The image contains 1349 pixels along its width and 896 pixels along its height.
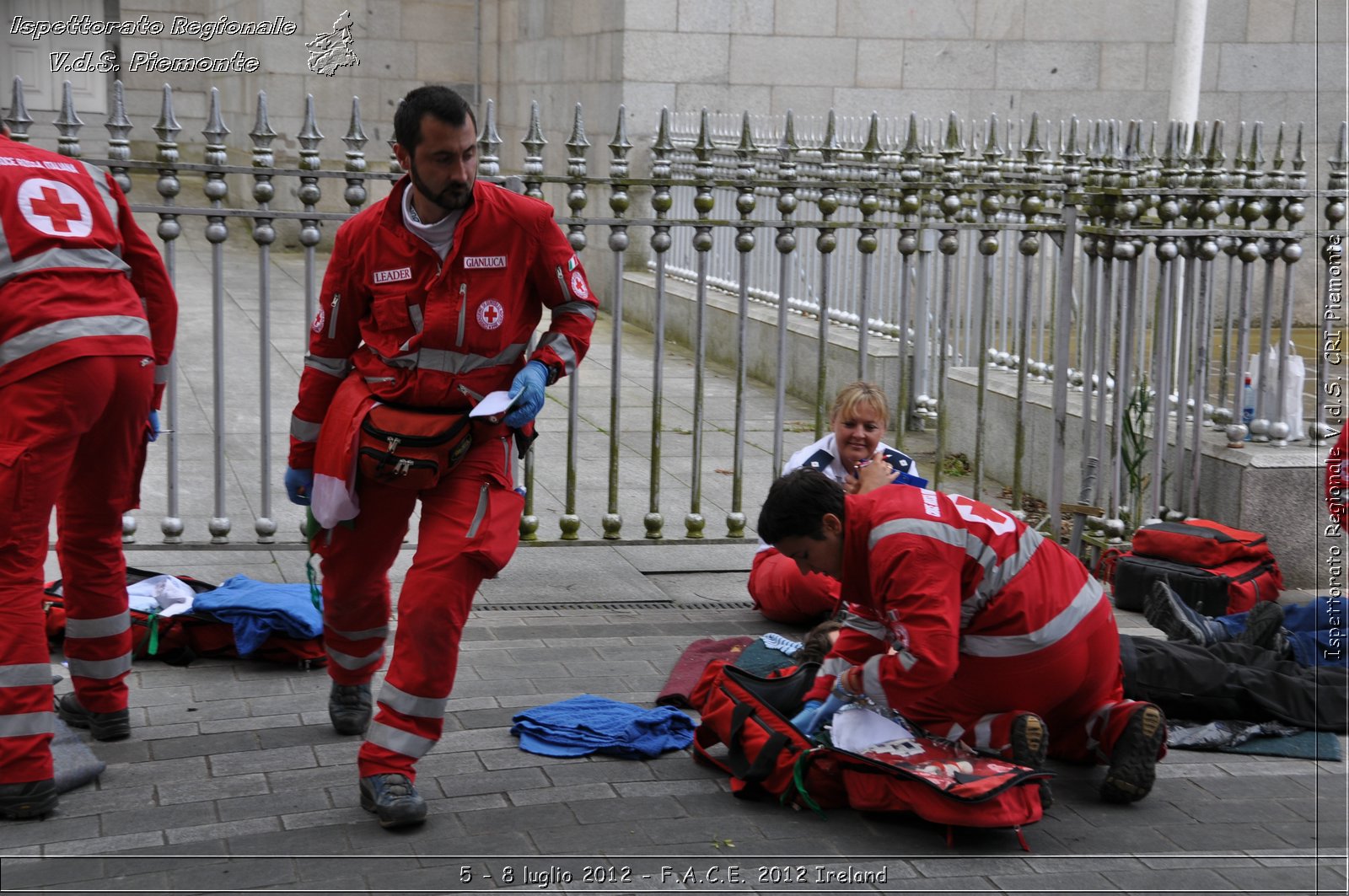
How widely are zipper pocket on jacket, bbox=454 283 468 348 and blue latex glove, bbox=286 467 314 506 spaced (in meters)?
0.62

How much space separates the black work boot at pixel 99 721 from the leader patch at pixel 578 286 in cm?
191

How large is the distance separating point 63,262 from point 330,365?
0.79 meters

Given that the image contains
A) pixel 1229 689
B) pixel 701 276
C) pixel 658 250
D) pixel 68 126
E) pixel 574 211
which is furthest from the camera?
pixel 701 276

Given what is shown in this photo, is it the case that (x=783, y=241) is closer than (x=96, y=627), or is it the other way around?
(x=96, y=627)

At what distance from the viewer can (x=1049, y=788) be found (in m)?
4.41

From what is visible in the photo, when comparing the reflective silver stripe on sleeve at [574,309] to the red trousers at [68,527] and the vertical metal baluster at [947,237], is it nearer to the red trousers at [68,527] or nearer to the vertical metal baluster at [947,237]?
the red trousers at [68,527]

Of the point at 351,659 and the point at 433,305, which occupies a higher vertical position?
the point at 433,305

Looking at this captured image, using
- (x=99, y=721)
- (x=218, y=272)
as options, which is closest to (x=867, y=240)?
(x=218, y=272)

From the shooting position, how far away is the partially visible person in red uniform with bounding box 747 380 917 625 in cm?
564

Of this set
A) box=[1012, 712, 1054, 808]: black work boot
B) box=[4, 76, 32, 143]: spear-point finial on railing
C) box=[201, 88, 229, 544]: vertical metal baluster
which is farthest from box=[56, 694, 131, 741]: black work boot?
box=[1012, 712, 1054, 808]: black work boot

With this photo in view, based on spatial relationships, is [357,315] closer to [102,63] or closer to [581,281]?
[581,281]

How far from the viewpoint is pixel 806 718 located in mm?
4438

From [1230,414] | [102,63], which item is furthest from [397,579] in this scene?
[102,63]

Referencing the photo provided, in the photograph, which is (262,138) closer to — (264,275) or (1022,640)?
(264,275)
